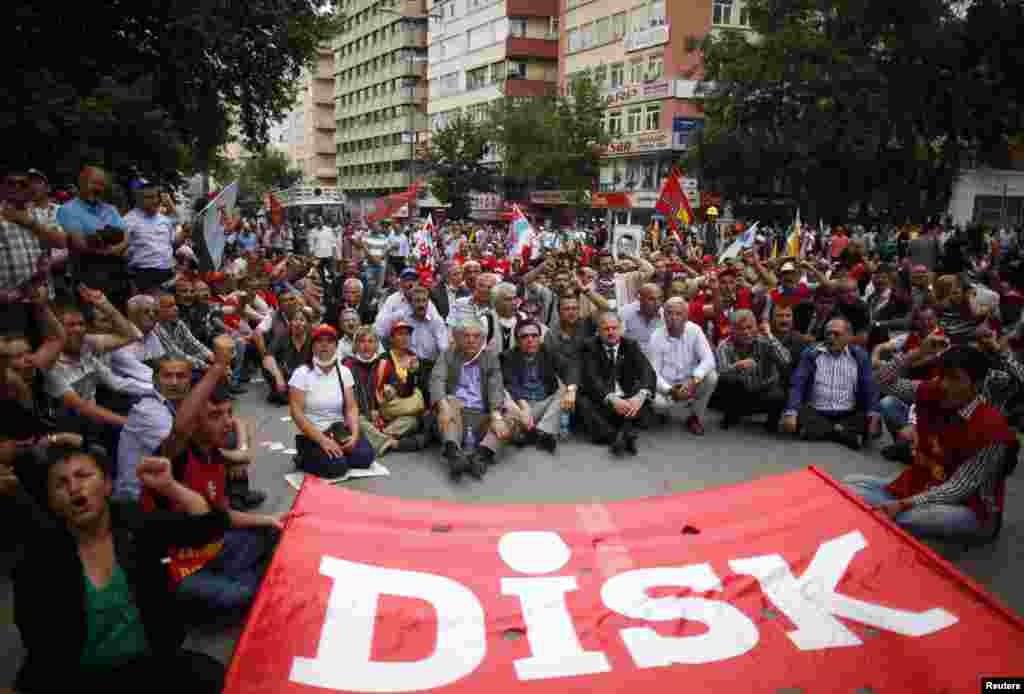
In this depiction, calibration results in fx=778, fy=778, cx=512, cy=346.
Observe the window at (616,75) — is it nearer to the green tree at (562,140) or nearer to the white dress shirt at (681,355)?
the green tree at (562,140)

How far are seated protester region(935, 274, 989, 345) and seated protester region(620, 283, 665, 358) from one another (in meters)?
2.77

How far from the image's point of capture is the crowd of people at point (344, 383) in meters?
2.93

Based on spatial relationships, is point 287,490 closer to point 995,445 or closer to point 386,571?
point 386,571

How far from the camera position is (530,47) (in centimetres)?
5716

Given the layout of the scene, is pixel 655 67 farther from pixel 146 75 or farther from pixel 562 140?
pixel 146 75

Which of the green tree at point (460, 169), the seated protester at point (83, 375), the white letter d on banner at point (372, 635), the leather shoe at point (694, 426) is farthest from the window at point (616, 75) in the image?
the white letter d on banner at point (372, 635)

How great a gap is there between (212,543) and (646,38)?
4745cm

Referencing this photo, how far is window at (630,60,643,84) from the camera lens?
4738cm

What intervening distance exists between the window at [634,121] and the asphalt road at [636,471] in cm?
4286

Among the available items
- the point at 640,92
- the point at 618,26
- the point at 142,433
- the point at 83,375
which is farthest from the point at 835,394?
the point at 618,26

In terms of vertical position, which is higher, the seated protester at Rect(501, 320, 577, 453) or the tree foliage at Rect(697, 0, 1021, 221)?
the tree foliage at Rect(697, 0, 1021, 221)

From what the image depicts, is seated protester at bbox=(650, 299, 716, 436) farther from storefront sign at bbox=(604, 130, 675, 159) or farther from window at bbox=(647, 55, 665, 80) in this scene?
window at bbox=(647, 55, 665, 80)

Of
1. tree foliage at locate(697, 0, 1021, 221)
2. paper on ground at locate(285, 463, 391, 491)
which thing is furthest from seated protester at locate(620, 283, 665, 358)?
tree foliage at locate(697, 0, 1021, 221)

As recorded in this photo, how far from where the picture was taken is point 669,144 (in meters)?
44.8
